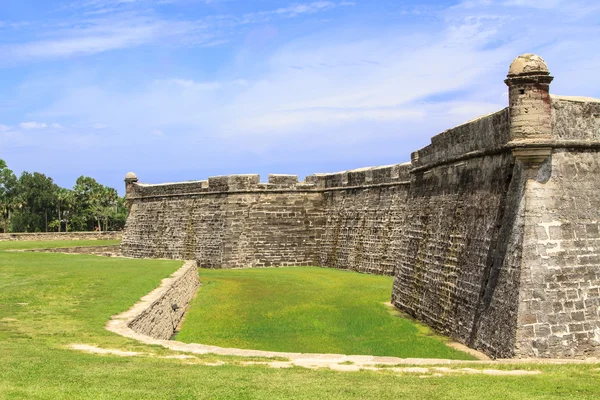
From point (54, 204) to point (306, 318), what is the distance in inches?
2392

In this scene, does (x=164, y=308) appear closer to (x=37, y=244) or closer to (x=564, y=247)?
(x=564, y=247)

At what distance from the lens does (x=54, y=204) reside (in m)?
70.5

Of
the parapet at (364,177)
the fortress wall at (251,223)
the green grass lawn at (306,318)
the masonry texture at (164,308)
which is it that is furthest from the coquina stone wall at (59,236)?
the masonry texture at (164,308)

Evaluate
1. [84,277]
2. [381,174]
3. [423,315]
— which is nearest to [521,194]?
[423,315]

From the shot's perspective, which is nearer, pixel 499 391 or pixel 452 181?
pixel 499 391

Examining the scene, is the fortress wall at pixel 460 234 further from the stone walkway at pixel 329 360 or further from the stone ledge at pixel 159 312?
the stone ledge at pixel 159 312

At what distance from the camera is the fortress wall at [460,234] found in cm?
1166

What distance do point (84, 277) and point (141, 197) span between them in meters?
18.2

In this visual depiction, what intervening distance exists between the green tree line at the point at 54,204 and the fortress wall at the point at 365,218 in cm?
4371

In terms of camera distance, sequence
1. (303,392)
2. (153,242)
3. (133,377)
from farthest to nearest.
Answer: (153,242) → (133,377) → (303,392)

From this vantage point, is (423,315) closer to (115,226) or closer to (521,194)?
(521,194)

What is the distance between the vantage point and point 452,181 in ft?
48.6

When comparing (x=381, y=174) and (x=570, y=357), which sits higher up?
(x=381, y=174)

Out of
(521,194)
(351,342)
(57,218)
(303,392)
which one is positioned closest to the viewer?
(303,392)
